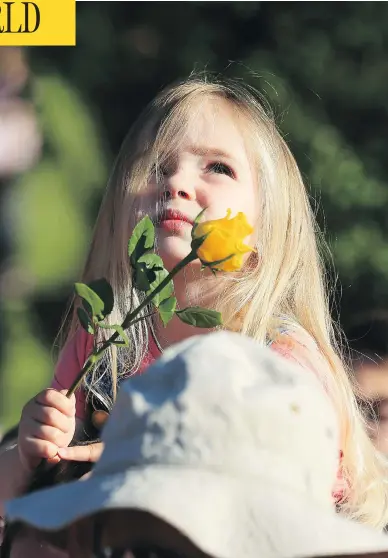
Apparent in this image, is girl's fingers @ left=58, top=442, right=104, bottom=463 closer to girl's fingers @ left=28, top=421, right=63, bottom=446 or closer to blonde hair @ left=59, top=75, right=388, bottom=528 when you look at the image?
girl's fingers @ left=28, top=421, right=63, bottom=446

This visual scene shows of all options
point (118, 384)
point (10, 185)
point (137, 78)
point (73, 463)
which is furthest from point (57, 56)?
point (73, 463)

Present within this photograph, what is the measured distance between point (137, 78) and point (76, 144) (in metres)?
0.41

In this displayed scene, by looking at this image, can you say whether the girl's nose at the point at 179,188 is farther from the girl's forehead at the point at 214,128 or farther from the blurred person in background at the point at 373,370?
the blurred person in background at the point at 373,370

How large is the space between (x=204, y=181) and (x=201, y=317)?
22.9 inches

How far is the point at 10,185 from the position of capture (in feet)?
12.2

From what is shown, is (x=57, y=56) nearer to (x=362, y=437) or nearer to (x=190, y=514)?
(x=362, y=437)

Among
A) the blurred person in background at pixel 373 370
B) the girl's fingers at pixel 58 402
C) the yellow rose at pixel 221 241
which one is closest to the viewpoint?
the yellow rose at pixel 221 241

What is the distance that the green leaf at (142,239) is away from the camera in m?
1.16

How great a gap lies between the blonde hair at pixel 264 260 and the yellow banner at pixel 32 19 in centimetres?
53

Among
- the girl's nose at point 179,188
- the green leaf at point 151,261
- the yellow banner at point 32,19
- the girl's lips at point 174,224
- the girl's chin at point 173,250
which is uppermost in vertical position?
the yellow banner at point 32,19

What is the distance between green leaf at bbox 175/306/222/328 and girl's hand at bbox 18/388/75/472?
0.66 feet

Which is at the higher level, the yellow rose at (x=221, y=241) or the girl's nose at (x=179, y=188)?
the yellow rose at (x=221, y=241)

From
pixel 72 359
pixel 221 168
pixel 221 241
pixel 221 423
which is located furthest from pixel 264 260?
pixel 221 423

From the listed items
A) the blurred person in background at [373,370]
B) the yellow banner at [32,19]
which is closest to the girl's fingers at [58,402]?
the blurred person in background at [373,370]
